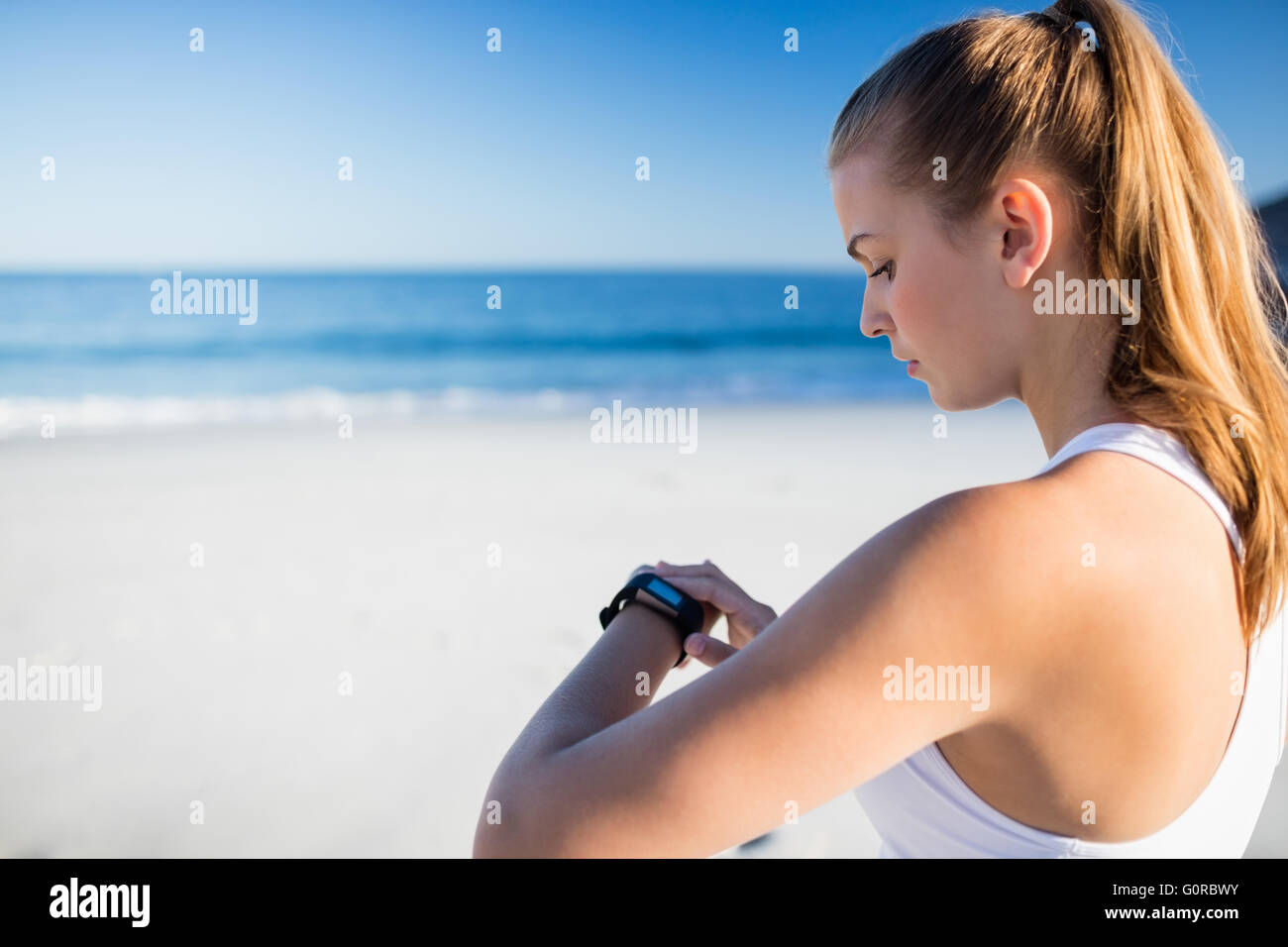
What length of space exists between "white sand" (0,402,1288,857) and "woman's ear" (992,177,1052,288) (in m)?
2.27

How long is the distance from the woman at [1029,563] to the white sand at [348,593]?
205 cm

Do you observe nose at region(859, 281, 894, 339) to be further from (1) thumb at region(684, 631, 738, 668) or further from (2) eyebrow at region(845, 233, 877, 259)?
(1) thumb at region(684, 631, 738, 668)

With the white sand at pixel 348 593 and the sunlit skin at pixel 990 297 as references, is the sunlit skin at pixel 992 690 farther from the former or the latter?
the white sand at pixel 348 593

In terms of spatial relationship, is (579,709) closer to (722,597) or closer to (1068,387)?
(722,597)

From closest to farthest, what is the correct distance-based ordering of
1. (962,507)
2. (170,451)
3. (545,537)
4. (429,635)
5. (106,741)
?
(962,507)
(106,741)
(429,635)
(545,537)
(170,451)

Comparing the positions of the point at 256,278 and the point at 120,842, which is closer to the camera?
the point at 120,842

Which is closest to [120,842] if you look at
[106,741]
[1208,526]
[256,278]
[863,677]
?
[106,741]

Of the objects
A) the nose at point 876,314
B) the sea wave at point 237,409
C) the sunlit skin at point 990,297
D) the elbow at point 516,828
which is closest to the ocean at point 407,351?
the sea wave at point 237,409

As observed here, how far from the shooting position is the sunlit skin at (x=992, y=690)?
2.61 feet

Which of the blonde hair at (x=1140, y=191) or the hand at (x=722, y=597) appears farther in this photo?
the hand at (x=722, y=597)

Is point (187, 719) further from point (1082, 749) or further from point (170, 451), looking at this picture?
point (170, 451)

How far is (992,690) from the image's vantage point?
0.84 m

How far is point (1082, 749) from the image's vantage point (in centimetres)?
89
